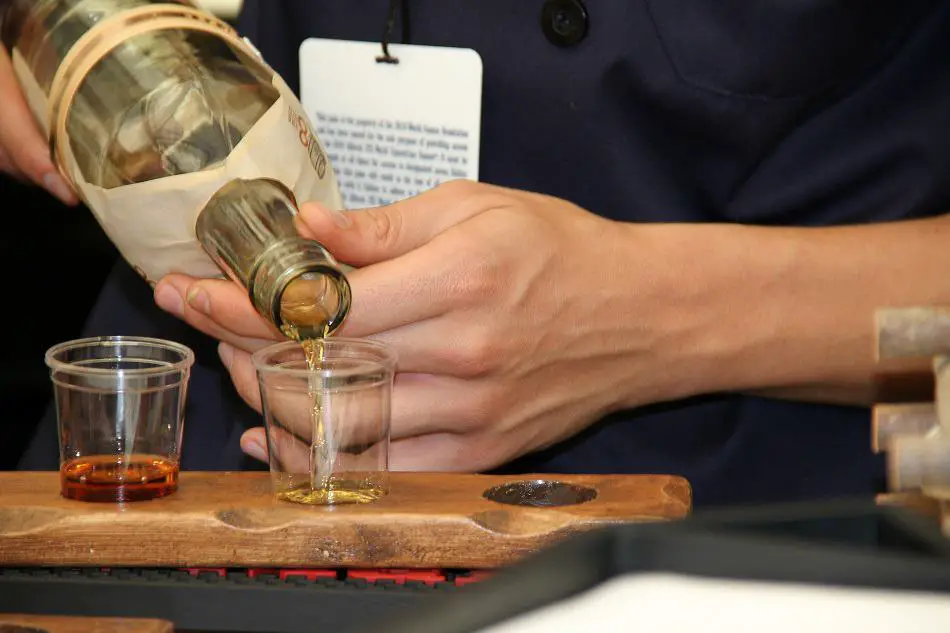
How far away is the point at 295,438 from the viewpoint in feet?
2.36

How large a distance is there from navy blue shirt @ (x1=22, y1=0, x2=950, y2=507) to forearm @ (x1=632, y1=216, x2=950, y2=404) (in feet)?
0.21

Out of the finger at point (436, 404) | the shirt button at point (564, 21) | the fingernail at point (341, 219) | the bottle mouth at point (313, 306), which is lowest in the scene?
the finger at point (436, 404)

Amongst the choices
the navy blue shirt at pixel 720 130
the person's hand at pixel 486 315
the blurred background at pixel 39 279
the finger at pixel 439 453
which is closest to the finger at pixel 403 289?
the person's hand at pixel 486 315

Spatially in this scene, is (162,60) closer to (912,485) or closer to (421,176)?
(421,176)

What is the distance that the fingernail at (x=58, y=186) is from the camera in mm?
1043

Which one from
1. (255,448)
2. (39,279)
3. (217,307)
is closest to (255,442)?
(255,448)

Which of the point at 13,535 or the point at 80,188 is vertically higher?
the point at 80,188

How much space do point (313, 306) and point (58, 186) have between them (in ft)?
1.37

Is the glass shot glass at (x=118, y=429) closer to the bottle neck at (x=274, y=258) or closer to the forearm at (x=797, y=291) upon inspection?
the bottle neck at (x=274, y=258)

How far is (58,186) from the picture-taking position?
105 cm

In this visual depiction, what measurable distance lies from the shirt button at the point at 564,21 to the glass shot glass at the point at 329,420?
0.34m

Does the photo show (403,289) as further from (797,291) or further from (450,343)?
(797,291)

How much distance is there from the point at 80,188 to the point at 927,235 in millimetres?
614

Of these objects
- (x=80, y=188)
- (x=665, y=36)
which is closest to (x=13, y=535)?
(x=80, y=188)
